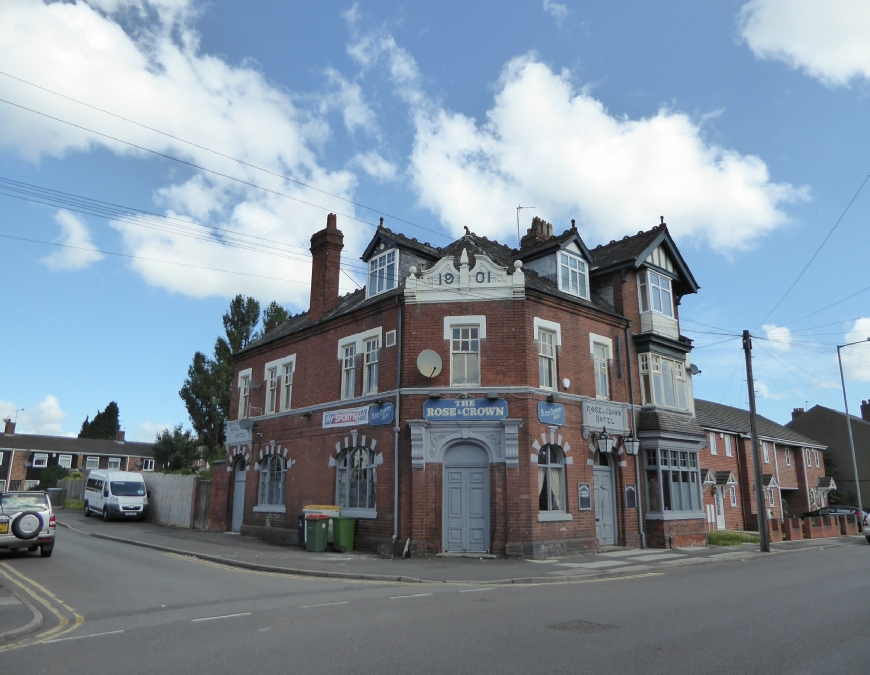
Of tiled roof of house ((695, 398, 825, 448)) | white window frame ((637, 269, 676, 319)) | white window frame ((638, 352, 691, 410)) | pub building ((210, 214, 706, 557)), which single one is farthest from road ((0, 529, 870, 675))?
tiled roof of house ((695, 398, 825, 448))

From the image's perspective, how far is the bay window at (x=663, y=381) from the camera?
22875 millimetres

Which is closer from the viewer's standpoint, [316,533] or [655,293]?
[316,533]

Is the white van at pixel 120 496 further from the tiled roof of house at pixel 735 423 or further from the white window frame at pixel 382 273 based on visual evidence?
the tiled roof of house at pixel 735 423

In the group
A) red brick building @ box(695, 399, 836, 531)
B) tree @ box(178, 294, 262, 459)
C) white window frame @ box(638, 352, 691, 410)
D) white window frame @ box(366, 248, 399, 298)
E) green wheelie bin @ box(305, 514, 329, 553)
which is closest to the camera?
green wheelie bin @ box(305, 514, 329, 553)

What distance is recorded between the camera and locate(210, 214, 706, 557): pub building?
18.4 m

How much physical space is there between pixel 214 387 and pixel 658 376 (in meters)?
32.1

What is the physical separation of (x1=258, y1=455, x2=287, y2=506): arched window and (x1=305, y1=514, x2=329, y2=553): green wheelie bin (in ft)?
16.9

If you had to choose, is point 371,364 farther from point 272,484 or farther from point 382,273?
point 272,484

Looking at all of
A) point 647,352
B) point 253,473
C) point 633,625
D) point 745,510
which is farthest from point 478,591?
point 745,510

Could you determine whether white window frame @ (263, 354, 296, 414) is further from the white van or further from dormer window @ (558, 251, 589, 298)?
the white van

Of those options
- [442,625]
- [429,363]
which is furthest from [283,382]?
[442,625]

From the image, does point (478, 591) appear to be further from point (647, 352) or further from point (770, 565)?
point (647, 352)

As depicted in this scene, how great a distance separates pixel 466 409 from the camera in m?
18.6

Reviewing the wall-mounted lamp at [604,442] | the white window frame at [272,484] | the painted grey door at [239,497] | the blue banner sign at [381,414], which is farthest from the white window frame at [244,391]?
the wall-mounted lamp at [604,442]
